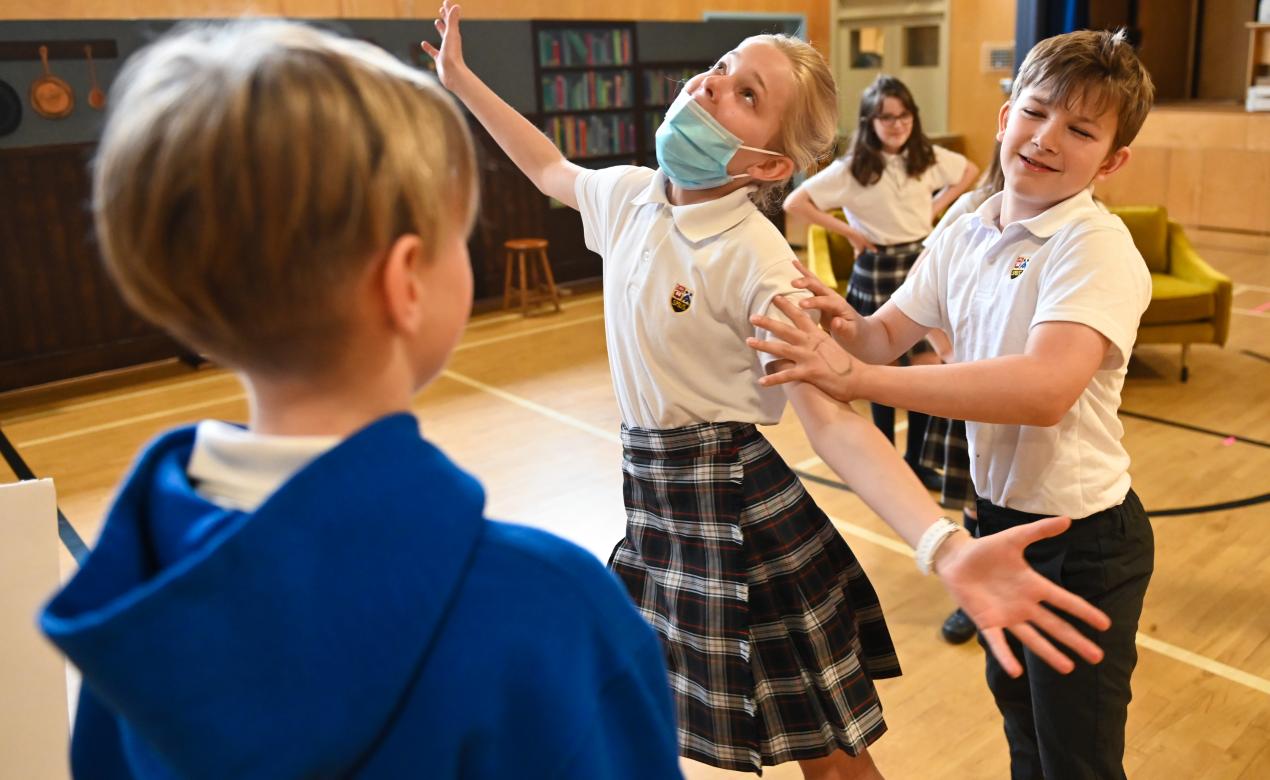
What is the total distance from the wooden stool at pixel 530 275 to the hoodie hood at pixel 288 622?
269 inches

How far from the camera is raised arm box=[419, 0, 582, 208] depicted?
A: 1896 mm

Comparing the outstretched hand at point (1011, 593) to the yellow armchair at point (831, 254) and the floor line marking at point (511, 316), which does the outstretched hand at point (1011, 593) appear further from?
the floor line marking at point (511, 316)

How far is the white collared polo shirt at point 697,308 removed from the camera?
5.30 feet

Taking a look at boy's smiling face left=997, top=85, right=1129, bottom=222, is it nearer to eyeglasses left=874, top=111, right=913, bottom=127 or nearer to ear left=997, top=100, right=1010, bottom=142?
ear left=997, top=100, right=1010, bottom=142

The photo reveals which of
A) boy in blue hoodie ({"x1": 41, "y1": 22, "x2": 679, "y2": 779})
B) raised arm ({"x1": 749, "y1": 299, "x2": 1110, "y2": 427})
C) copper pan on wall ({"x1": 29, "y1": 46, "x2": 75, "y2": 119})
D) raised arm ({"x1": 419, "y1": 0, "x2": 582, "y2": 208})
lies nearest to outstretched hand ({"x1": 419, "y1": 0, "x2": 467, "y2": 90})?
raised arm ({"x1": 419, "y1": 0, "x2": 582, "y2": 208})

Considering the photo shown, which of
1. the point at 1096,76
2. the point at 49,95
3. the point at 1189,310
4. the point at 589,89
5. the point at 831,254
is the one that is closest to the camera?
the point at 1096,76

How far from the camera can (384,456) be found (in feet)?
2.21

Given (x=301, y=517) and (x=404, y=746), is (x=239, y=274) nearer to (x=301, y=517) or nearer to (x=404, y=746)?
(x=301, y=517)

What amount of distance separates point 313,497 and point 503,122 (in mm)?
1436

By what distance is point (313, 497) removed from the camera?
2.11ft

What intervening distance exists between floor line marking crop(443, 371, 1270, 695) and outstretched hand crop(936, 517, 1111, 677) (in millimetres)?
1356

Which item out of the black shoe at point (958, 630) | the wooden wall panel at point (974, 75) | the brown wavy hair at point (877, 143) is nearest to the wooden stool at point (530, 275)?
the brown wavy hair at point (877, 143)

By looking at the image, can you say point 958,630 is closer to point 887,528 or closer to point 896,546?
point 896,546

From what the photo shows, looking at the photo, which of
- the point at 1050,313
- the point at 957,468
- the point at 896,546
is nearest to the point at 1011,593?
the point at 1050,313
